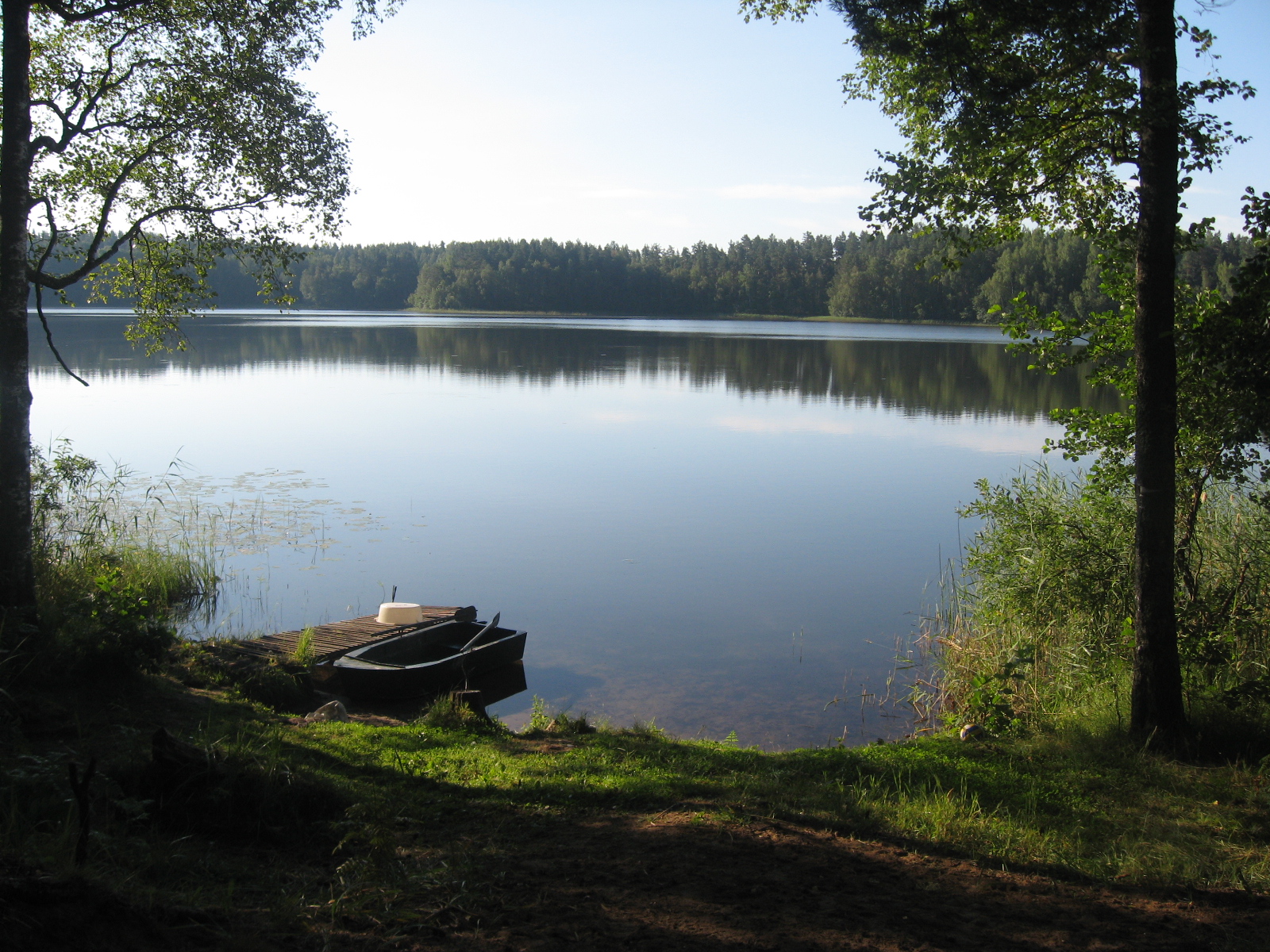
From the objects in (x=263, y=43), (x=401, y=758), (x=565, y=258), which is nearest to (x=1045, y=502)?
(x=401, y=758)

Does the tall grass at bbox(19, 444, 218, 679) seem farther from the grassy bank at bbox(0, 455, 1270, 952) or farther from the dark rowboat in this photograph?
the dark rowboat

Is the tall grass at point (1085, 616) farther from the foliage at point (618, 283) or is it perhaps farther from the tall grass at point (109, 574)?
the foliage at point (618, 283)

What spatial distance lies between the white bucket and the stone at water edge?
283cm

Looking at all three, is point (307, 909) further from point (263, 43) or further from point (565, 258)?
point (565, 258)

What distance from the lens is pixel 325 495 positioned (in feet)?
66.9

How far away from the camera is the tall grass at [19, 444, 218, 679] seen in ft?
24.1

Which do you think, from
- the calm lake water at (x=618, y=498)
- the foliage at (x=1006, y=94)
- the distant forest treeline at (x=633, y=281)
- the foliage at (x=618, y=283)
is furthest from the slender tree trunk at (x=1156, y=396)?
the foliage at (x=618, y=283)

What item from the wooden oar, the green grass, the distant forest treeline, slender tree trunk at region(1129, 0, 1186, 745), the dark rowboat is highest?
the distant forest treeline

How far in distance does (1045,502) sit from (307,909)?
10.8m

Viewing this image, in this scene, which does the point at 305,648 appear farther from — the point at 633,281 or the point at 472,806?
the point at 633,281

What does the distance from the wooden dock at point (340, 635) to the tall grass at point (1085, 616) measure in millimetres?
6581

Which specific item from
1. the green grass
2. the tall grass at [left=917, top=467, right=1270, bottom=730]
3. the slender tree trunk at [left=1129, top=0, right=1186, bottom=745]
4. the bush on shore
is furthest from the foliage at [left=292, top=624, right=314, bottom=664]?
the slender tree trunk at [left=1129, top=0, right=1186, bottom=745]

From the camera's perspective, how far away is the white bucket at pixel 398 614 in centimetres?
1234

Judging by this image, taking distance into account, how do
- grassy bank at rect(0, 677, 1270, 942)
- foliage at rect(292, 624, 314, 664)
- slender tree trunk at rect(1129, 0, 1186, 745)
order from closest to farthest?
1. grassy bank at rect(0, 677, 1270, 942)
2. slender tree trunk at rect(1129, 0, 1186, 745)
3. foliage at rect(292, 624, 314, 664)
